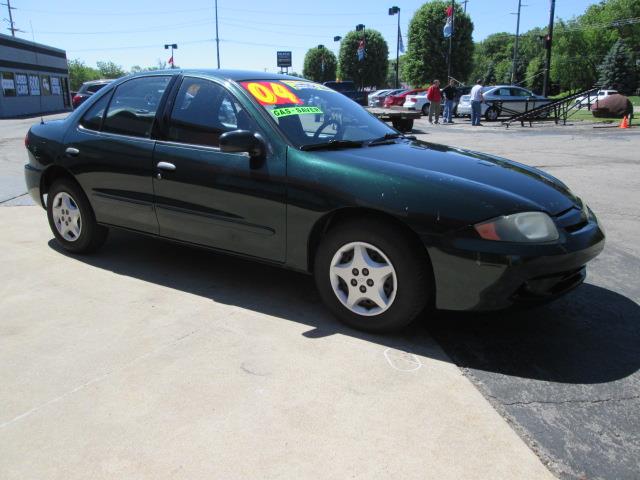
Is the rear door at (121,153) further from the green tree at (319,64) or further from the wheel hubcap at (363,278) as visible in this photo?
the green tree at (319,64)

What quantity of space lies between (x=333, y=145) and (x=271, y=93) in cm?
61

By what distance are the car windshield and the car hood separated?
25 centimetres

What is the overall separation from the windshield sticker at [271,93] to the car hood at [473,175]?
62 cm

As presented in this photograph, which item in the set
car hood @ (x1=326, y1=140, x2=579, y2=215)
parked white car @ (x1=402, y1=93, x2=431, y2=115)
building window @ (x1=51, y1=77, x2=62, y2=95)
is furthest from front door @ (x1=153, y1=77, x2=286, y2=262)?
building window @ (x1=51, y1=77, x2=62, y2=95)

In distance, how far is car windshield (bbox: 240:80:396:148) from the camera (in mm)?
3564

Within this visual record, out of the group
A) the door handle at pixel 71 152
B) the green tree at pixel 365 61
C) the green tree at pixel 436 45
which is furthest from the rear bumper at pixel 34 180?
the green tree at pixel 365 61

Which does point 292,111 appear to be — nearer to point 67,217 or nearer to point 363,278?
point 363,278

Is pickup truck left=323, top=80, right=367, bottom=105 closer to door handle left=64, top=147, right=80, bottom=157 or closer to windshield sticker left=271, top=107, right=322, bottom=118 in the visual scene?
door handle left=64, top=147, right=80, bottom=157

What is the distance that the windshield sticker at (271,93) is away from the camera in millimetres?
3654

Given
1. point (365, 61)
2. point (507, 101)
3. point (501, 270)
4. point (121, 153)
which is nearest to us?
point (501, 270)

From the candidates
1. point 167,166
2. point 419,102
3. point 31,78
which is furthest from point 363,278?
point 31,78

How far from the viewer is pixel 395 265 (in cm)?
303

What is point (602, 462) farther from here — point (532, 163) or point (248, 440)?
point (532, 163)

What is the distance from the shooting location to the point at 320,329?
3.32 meters
